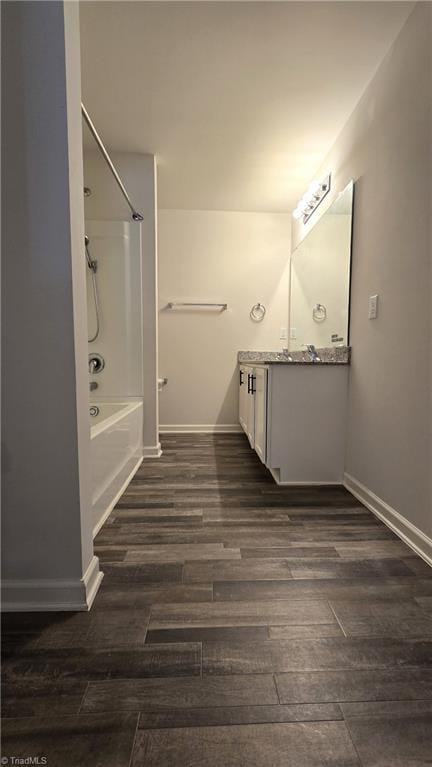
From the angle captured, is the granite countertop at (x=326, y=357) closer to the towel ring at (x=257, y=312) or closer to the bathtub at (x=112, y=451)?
the towel ring at (x=257, y=312)

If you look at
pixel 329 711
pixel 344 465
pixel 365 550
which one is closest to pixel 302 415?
pixel 344 465

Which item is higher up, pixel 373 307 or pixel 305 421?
pixel 373 307

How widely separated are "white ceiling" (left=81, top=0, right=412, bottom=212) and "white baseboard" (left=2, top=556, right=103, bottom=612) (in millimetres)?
2327

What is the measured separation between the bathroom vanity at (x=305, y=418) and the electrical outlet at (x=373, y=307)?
36 centimetres

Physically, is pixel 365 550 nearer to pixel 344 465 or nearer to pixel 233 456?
pixel 344 465

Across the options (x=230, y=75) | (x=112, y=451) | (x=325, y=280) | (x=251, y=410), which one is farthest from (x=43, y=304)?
(x=325, y=280)

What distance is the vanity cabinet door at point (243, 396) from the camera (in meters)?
3.12

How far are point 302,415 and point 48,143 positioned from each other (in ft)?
5.99

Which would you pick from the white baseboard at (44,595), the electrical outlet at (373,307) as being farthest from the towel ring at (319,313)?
the white baseboard at (44,595)

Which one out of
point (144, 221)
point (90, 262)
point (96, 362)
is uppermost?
point (144, 221)

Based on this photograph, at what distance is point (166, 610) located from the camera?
1.11m

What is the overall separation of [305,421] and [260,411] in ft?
1.04

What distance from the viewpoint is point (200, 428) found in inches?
147

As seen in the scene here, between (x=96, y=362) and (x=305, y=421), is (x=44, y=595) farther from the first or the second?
(x=96, y=362)
